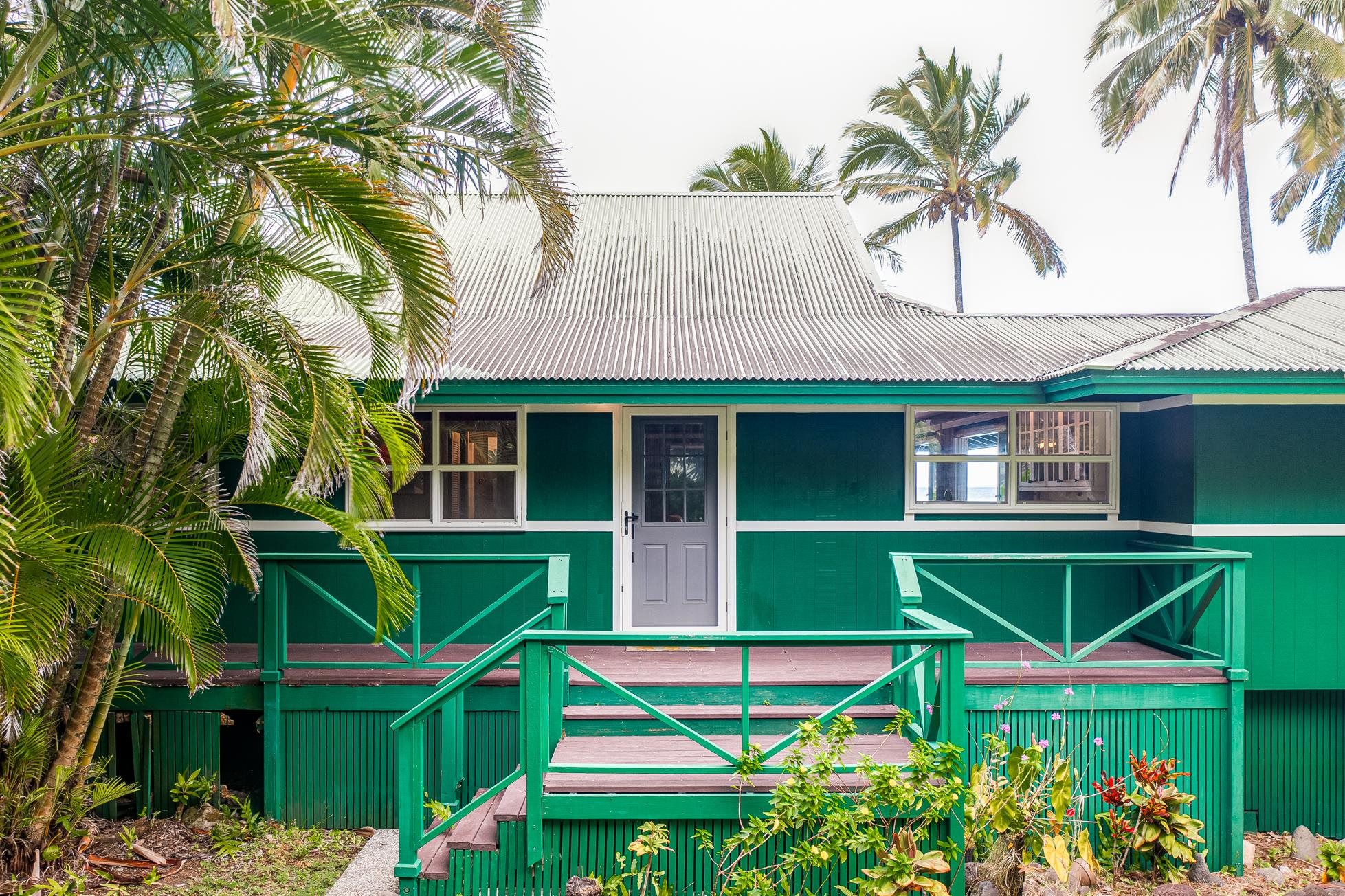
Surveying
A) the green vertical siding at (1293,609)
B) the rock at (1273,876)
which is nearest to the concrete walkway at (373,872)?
the rock at (1273,876)

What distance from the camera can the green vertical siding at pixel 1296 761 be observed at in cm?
669

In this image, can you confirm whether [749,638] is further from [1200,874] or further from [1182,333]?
[1182,333]

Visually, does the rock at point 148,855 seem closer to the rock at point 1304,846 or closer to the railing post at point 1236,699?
the railing post at point 1236,699

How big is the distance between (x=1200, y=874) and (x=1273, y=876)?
664 millimetres

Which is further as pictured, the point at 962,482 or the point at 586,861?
the point at 962,482

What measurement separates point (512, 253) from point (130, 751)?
671 centimetres

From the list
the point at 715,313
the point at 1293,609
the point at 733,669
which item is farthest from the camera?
the point at 715,313

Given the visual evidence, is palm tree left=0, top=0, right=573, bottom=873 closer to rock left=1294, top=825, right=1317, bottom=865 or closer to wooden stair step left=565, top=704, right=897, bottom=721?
wooden stair step left=565, top=704, right=897, bottom=721

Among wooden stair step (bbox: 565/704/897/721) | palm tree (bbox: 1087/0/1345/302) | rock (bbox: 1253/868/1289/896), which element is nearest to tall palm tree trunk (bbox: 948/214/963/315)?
palm tree (bbox: 1087/0/1345/302)

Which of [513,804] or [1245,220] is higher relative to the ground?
[1245,220]

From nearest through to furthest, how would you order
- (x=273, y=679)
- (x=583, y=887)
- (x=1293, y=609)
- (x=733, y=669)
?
(x=583, y=887)
(x=273, y=679)
(x=733, y=669)
(x=1293, y=609)

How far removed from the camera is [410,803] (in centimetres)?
446

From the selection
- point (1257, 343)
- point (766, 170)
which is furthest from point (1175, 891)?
point (766, 170)

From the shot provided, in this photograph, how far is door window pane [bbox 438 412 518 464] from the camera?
7.49m
